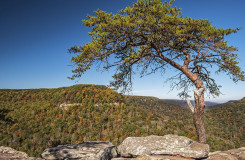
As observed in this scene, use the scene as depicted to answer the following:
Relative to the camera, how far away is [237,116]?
3344cm

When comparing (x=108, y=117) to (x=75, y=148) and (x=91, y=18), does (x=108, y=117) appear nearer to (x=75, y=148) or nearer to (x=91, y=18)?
(x=75, y=148)

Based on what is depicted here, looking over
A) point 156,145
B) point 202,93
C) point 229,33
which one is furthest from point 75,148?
point 229,33

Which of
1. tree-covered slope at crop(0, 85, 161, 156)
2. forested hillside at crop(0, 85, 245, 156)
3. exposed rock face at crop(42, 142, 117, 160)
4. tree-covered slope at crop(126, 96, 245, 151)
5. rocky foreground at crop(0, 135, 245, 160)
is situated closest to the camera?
rocky foreground at crop(0, 135, 245, 160)

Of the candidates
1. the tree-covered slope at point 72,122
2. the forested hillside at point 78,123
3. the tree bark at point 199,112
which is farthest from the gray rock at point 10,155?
the tree bark at point 199,112

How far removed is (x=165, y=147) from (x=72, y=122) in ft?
42.0

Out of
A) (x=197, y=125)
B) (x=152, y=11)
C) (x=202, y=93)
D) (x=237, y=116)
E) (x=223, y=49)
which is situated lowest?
(x=237, y=116)

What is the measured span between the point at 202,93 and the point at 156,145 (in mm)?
2991

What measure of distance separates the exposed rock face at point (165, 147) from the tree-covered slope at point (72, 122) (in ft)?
18.9

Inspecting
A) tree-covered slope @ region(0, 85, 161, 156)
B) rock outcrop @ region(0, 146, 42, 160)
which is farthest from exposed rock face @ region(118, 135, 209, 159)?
tree-covered slope @ region(0, 85, 161, 156)

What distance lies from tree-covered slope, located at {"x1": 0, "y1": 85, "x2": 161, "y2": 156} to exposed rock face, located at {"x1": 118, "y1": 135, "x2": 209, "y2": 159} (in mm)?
5754

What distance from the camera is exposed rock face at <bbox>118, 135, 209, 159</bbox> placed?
423 centimetres

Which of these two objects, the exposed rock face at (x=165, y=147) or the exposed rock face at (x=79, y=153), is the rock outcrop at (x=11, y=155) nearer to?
the exposed rock face at (x=79, y=153)

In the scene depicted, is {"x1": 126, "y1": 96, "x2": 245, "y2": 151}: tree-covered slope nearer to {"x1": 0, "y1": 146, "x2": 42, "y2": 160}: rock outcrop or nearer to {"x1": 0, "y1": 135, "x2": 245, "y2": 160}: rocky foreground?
{"x1": 0, "y1": 135, "x2": 245, "y2": 160}: rocky foreground

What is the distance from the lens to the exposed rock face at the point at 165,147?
4.23 meters
